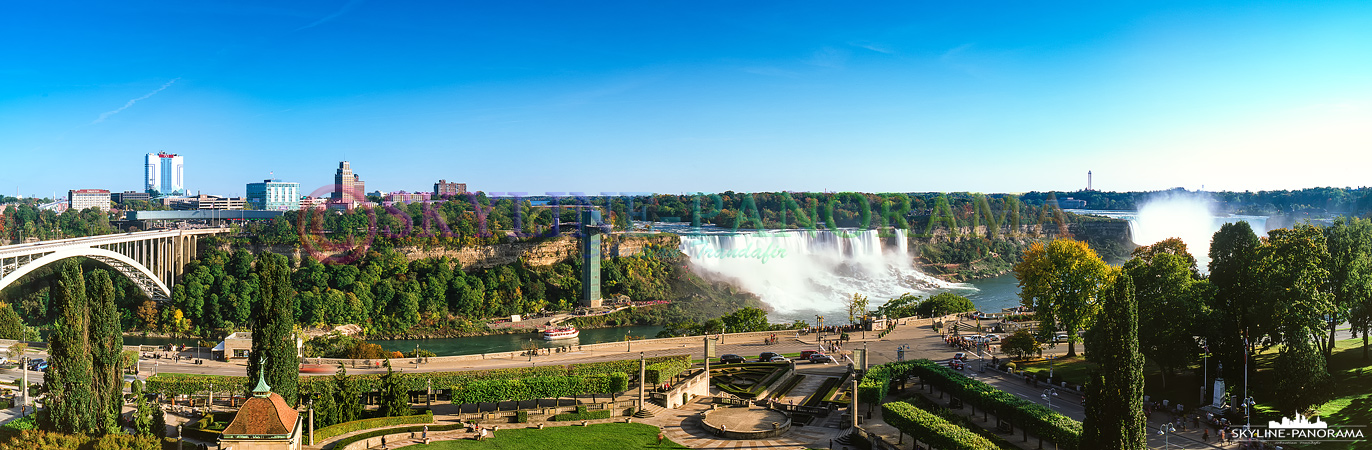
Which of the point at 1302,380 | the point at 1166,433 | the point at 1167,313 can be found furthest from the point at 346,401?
the point at 1302,380

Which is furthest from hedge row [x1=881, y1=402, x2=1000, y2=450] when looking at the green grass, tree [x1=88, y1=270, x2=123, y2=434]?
tree [x1=88, y1=270, x2=123, y2=434]

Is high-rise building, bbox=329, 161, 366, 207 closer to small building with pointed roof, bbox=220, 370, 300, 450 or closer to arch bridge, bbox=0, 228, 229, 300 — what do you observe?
arch bridge, bbox=0, 228, 229, 300

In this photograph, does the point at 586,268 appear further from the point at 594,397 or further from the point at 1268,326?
the point at 1268,326

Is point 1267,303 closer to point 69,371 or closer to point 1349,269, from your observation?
point 1349,269

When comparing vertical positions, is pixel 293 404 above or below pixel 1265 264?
below

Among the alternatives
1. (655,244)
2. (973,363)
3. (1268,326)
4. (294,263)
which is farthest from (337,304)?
(1268,326)

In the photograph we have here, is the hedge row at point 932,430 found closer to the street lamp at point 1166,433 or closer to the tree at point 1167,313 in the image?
the street lamp at point 1166,433
